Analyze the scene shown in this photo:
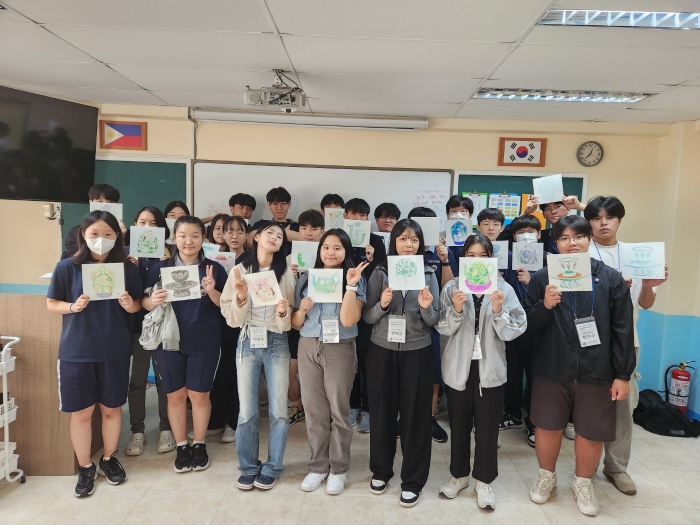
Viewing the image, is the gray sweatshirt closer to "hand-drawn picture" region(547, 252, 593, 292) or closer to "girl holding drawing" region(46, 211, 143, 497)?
"hand-drawn picture" region(547, 252, 593, 292)

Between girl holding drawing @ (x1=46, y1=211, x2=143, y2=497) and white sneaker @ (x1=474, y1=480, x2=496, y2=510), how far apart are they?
82.6 inches

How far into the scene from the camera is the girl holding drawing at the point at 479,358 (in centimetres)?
218

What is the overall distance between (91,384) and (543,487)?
2.61 meters

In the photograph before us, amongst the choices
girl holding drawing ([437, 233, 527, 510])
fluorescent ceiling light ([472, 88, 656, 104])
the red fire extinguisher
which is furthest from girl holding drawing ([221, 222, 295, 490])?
the red fire extinguisher

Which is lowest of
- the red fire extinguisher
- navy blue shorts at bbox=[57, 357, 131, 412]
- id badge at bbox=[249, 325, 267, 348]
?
the red fire extinguisher

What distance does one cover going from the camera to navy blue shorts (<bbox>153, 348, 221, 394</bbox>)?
8.06 ft

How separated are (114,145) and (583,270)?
400cm

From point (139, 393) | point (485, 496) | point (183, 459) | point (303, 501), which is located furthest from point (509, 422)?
point (139, 393)

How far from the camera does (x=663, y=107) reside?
3.38 m

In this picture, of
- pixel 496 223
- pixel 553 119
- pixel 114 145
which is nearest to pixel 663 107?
pixel 553 119

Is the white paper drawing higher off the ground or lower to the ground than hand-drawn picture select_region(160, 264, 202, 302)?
higher

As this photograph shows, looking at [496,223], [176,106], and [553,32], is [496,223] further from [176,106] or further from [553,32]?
[176,106]

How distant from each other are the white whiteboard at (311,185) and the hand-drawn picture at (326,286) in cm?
193

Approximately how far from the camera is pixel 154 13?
2.07 m
